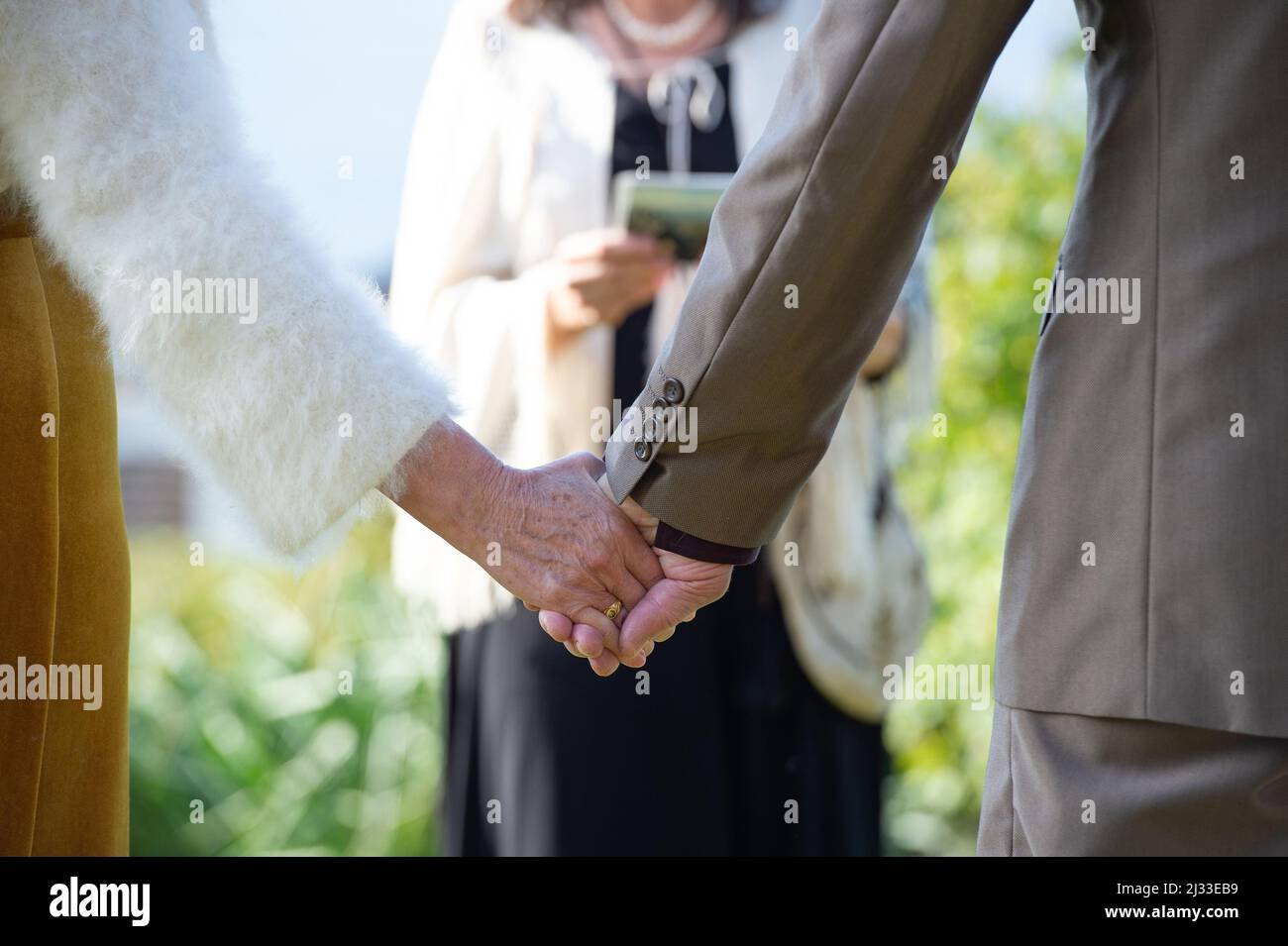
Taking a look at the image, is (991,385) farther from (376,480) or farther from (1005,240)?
(376,480)

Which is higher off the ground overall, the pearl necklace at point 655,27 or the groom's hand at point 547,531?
the pearl necklace at point 655,27

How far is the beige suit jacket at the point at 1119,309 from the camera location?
110 centimetres

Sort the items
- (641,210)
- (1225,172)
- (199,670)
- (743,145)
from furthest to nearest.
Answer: (199,670) < (743,145) < (641,210) < (1225,172)

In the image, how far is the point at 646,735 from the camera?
226 cm

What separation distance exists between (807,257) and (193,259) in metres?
0.64

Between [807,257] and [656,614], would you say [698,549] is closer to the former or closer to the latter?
[656,614]

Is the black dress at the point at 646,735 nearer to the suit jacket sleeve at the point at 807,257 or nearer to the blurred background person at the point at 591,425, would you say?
the blurred background person at the point at 591,425

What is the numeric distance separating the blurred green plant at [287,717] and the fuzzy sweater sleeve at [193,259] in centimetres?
238

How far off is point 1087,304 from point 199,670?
140 inches

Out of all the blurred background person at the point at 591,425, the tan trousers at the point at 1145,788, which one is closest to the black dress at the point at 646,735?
the blurred background person at the point at 591,425

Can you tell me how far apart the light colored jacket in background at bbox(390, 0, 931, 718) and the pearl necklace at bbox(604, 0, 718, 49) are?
0.33ft

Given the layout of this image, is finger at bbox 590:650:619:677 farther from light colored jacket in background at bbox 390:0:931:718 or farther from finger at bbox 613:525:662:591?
light colored jacket in background at bbox 390:0:931:718
